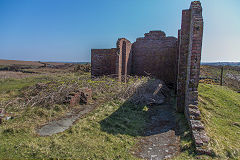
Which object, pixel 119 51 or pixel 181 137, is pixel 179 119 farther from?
pixel 119 51

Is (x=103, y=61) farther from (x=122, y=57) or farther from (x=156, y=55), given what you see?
(x=156, y=55)

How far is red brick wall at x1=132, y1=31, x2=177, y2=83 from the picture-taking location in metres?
12.5

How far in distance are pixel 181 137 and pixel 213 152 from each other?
0.88 metres

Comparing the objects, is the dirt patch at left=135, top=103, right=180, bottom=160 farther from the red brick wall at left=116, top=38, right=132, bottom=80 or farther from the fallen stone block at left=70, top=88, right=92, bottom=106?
the red brick wall at left=116, top=38, right=132, bottom=80

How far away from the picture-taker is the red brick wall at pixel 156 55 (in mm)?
12461

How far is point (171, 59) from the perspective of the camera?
12.5 meters

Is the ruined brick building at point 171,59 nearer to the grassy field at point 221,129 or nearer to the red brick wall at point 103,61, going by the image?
the red brick wall at point 103,61

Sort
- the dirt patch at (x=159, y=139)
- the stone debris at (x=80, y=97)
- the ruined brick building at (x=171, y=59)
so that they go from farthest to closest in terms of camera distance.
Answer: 1. the stone debris at (x=80, y=97)
2. the ruined brick building at (x=171, y=59)
3. the dirt patch at (x=159, y=139)

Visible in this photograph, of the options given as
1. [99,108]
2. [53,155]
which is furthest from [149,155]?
[99,108]

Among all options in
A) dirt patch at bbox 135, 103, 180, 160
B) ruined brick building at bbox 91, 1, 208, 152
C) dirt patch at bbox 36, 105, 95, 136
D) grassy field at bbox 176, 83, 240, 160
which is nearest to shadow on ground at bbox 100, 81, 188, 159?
dirt patch at bbox 135, 103, 180, 160

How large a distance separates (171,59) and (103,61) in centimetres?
558

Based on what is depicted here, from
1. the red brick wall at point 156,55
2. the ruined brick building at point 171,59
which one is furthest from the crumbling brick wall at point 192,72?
the red brick wall at point 156,55

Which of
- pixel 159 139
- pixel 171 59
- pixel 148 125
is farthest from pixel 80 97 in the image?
pixel 171 59

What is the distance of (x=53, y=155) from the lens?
9.23ft
